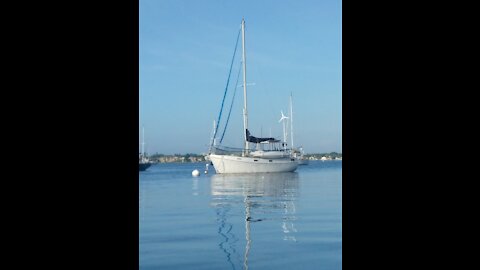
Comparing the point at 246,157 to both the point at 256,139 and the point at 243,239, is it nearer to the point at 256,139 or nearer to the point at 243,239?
the point at 256,139

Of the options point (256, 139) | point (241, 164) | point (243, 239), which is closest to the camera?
point (243, 239)

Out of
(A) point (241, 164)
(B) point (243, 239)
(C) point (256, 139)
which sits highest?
(C) point (256, 139)

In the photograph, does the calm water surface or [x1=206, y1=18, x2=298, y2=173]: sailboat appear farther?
[x1=206, y1=18, x2=298, y2=173]: sailboat

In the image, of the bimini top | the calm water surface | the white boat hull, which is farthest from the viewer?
the white boat hull

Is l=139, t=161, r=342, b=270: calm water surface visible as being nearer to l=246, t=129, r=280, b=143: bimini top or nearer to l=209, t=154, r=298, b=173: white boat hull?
l=246, t=129, r=280, b=143: bimini top

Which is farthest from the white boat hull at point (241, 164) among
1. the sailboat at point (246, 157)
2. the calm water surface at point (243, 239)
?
the calm water surface at point (243, 239)

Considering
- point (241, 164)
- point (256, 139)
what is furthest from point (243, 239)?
point (241, 164)

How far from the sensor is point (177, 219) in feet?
35.0

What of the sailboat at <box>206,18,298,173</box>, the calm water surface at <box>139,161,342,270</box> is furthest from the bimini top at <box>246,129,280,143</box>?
the calm water surface at <box>139,161,342,270</box>
